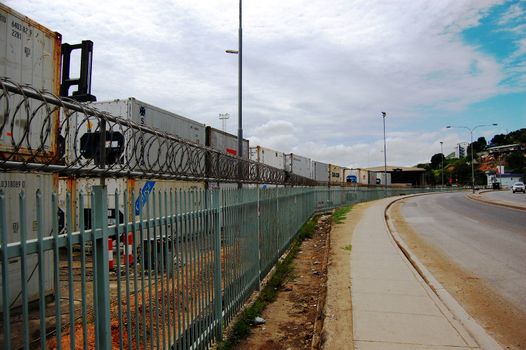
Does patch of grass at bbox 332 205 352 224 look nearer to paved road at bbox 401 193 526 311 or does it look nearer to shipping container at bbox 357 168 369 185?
paved road at bbox 401 193 526 311

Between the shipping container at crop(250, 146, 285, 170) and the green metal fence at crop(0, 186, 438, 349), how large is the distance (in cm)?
1437

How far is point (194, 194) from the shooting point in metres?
4.45

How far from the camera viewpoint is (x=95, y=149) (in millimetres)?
2965

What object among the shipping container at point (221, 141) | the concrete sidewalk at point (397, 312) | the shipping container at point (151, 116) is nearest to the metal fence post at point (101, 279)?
the concrete sidewalk at point (397, 312)

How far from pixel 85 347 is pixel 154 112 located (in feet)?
29.9

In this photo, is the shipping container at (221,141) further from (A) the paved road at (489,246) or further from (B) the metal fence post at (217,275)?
(B) the metal fence post at (217,275)

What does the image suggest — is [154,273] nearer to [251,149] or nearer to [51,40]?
[51,40]

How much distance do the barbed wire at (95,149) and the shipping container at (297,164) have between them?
18.5m

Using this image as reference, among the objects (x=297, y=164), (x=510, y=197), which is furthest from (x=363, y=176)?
(x=297, y=164)

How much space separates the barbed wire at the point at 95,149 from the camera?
225cm

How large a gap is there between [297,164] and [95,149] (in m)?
26.5

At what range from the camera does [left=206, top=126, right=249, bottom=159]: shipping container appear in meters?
15.0

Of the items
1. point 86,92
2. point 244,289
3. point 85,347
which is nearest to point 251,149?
point 244,289

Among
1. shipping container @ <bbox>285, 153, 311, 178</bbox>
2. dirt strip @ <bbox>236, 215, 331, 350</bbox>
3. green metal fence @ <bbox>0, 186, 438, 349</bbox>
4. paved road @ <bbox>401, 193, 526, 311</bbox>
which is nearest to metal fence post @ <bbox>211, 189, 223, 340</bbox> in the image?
green metal fence @ <bbox>0, 186, 438, 349</bbox>
